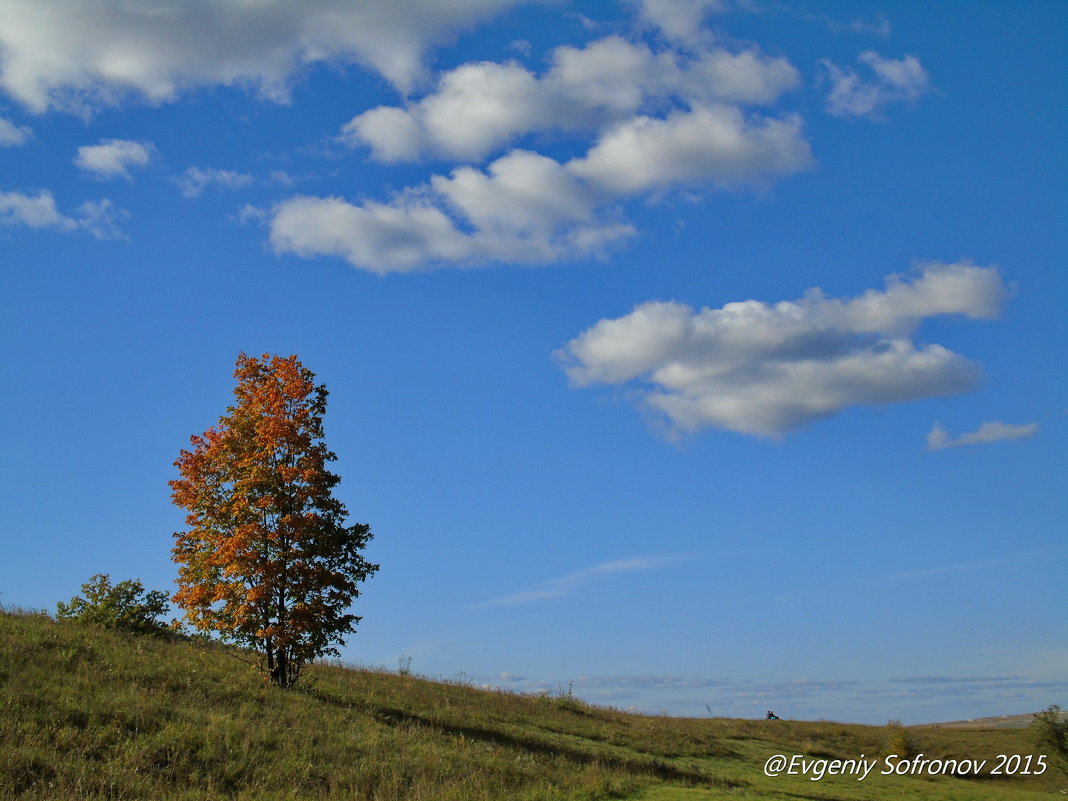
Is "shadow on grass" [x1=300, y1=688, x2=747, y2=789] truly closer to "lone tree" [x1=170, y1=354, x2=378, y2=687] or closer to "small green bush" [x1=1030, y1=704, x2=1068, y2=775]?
"lone tree" [x1=170, y1=354, x2=378, y2=687]

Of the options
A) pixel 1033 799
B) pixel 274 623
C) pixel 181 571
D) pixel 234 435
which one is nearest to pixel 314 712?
pixel 274 623

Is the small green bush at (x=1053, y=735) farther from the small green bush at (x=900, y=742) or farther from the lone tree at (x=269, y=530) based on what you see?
the lone tree at (x=269, y=530)

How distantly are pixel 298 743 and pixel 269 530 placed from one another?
10.5 m

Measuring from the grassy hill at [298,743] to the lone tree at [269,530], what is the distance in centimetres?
214

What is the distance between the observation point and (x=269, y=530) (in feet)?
102

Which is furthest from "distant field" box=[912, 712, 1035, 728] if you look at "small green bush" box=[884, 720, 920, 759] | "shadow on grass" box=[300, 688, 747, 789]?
"shadow on grass" box=[300, 688, 747, 789]

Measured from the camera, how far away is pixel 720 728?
53188 millimetres

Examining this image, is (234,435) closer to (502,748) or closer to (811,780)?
(502,748)

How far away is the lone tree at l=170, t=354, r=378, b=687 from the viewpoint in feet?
99.6

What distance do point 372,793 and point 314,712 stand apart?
8.06 meters

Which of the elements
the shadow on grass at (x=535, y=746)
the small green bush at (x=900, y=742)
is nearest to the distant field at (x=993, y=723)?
the small green bush at (x=900, y=742)

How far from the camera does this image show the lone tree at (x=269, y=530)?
99.6ft

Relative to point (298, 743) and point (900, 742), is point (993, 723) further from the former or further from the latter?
point (298, 743)

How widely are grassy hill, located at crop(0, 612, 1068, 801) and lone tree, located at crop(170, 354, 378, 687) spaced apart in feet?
7.03
